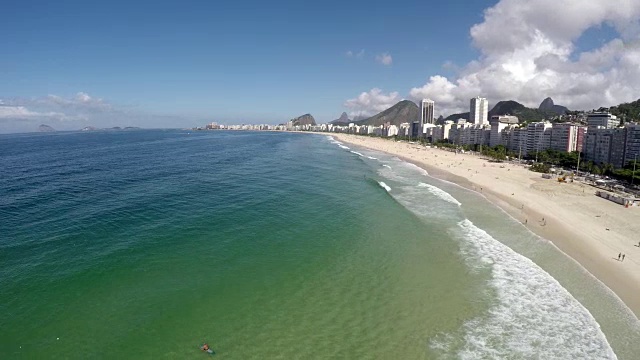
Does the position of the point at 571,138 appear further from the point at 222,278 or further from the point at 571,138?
the point at 222,278

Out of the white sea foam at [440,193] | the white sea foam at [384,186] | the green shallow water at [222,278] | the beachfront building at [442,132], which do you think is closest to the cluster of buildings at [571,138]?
the beachfront building at [442,132]

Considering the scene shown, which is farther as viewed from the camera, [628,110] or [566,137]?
[628,110]

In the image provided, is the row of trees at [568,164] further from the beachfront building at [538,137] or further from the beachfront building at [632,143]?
the beachfront building at [538,137]

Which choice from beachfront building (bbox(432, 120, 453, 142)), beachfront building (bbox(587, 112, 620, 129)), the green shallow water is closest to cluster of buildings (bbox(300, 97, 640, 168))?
beachfront building (bbox(587, 112, 620, 129))

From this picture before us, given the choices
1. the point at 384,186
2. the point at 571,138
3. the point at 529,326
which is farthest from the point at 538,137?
the point at 529,326

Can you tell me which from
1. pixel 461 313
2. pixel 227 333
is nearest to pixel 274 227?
pixel 227 333

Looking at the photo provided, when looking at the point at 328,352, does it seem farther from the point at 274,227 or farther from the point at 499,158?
the point at 499,158
